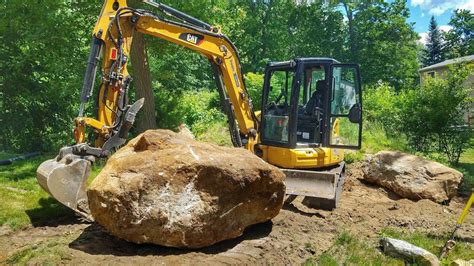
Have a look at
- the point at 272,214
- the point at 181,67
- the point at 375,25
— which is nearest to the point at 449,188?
the point at 272,214

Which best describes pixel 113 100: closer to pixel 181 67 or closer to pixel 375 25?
pixel 181 67

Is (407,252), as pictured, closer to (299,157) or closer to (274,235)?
(274,235)

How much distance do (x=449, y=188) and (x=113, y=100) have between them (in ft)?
22.5

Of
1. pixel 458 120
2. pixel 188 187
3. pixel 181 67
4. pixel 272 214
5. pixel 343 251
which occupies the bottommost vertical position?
pixel 343 251

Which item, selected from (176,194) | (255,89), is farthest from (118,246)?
(255,89)

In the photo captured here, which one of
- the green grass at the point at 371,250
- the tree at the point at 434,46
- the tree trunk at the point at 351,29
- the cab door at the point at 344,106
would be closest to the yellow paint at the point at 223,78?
the cab door at the point at 344,106

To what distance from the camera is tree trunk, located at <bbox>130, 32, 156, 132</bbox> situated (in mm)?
10609

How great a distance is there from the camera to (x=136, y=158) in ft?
16.3

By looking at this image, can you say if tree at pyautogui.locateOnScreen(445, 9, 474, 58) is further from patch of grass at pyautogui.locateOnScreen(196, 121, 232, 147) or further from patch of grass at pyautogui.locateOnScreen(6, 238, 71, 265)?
patch of grass at pyautogui.locateOnScreen(6, 238, 71, 265)

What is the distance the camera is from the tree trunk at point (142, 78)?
1061 cm

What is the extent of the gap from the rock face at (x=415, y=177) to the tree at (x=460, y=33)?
3991 cm

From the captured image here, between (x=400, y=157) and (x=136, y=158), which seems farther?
(x=400, y=157)

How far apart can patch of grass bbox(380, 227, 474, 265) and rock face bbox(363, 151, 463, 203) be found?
2150mm

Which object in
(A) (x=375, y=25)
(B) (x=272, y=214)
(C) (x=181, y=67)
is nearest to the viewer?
(B) (x=272, y=214)
